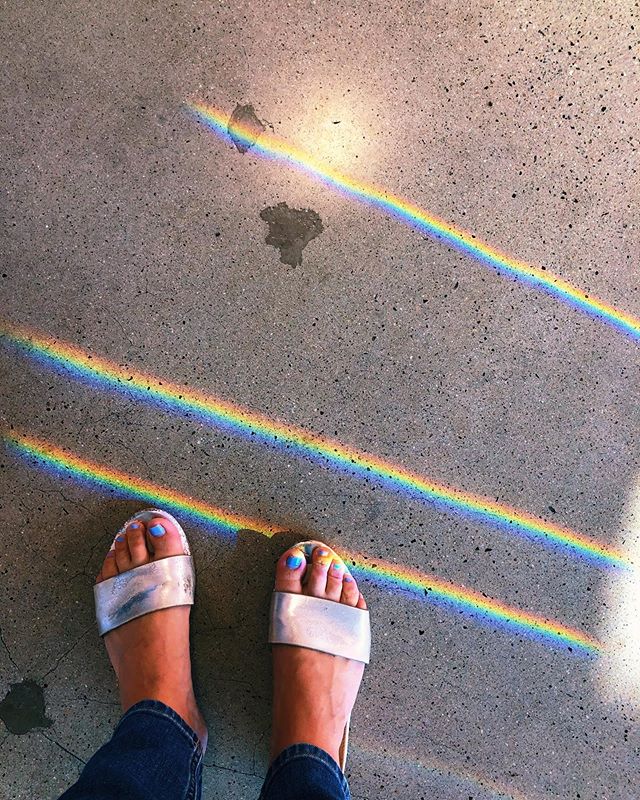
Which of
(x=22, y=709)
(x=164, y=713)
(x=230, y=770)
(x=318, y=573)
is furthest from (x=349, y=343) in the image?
(x=22, y=709)

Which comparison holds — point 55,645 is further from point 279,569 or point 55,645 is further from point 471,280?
point 471,280

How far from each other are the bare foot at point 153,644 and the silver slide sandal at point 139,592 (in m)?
0.01

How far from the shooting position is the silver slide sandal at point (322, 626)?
4.43 feet

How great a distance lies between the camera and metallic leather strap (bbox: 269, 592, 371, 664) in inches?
53.1

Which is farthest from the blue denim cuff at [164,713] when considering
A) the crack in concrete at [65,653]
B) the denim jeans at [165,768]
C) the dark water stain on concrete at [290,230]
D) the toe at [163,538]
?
the dark water stain on concrete at [290,230]

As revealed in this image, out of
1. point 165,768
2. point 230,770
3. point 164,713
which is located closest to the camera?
point 165,768

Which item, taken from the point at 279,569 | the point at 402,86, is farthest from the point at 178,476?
the point at 402,86

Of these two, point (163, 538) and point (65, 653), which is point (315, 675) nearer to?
point (163, 538)

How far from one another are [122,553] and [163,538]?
11 centimetres

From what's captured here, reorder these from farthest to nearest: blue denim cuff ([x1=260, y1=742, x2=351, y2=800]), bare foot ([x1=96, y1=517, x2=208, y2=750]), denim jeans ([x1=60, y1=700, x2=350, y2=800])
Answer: bare foot ([x1=96, y1=517, x2=208, y2=750]) < blue denim cuff ([x1=260, y1=742, x2=351, y2=800]) < denim jeans ([x1=60, y1=700, x2=350, y2=800])

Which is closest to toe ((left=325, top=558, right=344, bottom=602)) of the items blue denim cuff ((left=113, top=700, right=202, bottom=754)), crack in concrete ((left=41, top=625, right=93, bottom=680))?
blue denim cuff ((left=113, top=700, right=202, bottom=754))

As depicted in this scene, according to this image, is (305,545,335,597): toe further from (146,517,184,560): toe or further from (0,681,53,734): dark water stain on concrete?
(0,681,53,734): dark water stain on concrete

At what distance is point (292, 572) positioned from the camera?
1354mm

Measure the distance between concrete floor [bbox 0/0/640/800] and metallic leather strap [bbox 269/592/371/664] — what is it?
61 millimetres
